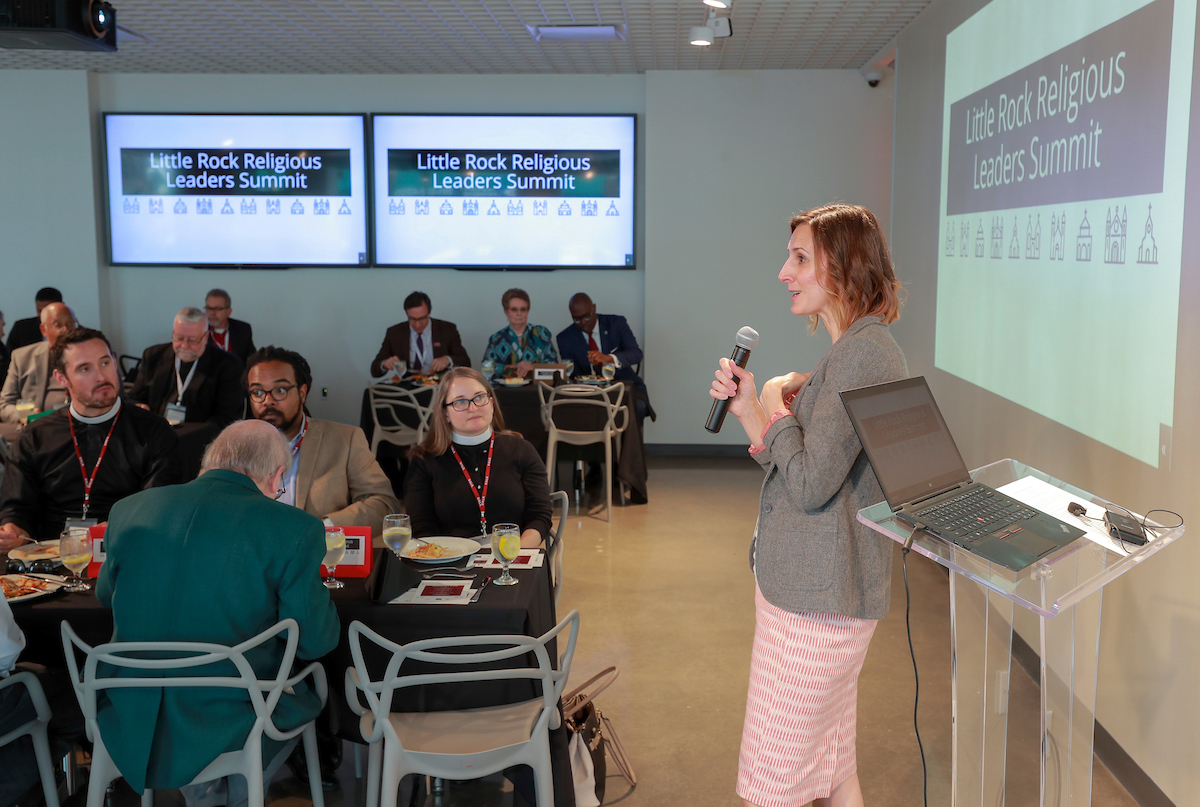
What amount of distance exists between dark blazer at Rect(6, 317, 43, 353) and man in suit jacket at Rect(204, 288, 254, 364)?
1399 mm

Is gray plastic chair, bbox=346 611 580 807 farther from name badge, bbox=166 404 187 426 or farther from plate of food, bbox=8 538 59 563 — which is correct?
name badge, bbox=166 404 187 426

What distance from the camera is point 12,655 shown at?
2.26 meters

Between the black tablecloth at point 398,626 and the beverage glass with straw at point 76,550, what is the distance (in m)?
0.07

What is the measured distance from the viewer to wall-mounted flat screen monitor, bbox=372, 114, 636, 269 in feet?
25.4

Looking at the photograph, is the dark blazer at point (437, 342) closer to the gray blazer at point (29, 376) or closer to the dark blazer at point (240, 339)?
the dark blazer at point (240, 339)

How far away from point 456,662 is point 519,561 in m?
0.67

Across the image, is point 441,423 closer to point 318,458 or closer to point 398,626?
point 318,458

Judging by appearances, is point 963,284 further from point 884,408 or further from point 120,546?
point 120,546

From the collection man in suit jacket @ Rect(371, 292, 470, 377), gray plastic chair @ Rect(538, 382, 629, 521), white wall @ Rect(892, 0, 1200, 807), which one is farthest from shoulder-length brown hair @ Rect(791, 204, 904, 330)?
man in suit jacket @ Rect(371, 292, 470, 377)

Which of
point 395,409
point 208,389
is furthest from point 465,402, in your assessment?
point 395,409

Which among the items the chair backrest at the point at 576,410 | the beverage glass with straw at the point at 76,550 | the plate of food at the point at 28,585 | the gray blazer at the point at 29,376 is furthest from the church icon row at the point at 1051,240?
the gray blazer at the point at 29,376

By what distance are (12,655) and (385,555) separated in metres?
0.99

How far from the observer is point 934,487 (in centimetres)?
174

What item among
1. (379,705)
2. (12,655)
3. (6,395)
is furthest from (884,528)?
(6,395)
